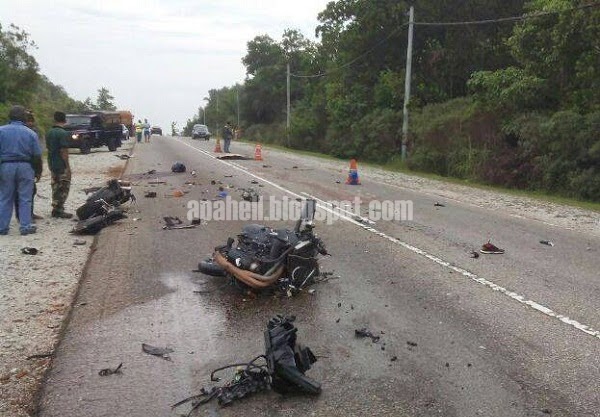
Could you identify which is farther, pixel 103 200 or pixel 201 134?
pixel 201 134

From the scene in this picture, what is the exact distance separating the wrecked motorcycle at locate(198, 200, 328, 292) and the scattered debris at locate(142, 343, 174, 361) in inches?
51.9

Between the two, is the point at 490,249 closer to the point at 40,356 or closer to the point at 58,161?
the point at 40,356

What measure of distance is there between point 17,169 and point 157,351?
18.5 ft

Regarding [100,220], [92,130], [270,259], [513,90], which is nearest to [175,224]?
[100,220]

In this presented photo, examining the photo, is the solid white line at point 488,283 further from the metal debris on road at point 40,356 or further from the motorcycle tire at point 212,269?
the metal debris on road at point 40,356

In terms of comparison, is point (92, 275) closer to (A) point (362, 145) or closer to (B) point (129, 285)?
(B) point (129, 285)

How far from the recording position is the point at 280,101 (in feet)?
213

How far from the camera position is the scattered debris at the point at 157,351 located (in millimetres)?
4294

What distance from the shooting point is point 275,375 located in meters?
3.68

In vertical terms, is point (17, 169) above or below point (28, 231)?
above

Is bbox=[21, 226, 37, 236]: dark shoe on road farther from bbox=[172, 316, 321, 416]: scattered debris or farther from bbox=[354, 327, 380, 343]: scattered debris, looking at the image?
bbox=[354, 327, 380, 343]: scattered debris

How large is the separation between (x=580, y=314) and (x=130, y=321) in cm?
427

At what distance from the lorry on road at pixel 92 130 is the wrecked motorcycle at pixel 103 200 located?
16.6 metres

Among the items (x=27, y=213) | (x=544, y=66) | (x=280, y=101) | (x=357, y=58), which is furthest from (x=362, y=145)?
(x=280, y=101)
